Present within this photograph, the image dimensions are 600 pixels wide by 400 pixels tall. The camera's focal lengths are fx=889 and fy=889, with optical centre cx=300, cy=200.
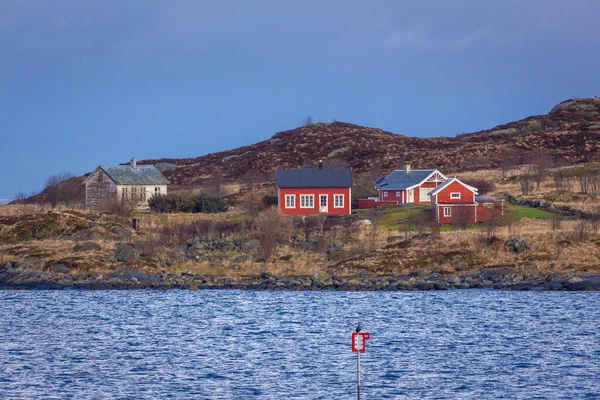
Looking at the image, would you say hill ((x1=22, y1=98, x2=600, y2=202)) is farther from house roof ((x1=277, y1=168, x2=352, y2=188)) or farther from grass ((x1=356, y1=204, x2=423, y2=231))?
grass ((x1=356, y1=204, x2=423, y2=231))

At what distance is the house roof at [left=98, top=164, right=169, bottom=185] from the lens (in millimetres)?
81562

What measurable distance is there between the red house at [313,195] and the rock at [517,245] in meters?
21.7

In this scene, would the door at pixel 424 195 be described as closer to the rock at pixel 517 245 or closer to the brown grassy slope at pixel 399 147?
the rock at pixel 517 245

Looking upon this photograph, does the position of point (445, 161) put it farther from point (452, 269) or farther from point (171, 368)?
point (171, 368)

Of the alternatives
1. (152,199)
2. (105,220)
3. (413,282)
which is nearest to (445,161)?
(152,199)

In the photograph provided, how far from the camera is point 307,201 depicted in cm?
7319

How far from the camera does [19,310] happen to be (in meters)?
40.9

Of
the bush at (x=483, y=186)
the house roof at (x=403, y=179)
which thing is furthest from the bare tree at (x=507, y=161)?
the house roof at (x=403, y=179)

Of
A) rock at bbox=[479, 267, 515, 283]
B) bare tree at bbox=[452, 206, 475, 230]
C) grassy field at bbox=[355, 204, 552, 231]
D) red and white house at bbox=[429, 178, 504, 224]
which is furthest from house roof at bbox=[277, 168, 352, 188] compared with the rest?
rock at bbox=[479, 267, 515, 283]

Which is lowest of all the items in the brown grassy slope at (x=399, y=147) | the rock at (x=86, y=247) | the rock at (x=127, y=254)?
the rock at (x=127, y=254)

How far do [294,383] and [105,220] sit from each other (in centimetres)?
4470

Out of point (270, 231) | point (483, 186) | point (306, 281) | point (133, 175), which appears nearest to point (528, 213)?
point (483, 186)

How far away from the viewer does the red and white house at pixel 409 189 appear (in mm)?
77438

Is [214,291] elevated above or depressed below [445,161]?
below
